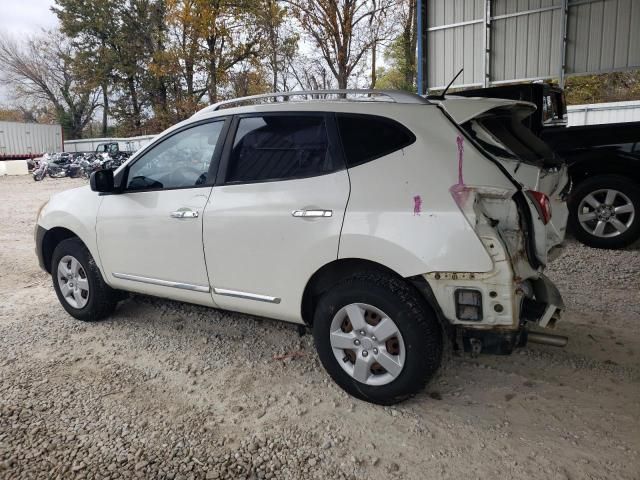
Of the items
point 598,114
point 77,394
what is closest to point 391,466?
point 77,394

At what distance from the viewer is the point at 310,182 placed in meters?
3.00

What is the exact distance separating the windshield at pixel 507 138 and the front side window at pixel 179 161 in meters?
1.75

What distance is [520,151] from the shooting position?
10.5ft

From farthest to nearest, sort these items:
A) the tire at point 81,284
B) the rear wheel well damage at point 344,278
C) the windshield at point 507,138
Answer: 1. the tire at point 81,284
2. the windshield at point 507,138
3. the rear wheel well damage at point 344,278

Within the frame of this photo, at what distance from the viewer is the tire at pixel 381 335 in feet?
8.84

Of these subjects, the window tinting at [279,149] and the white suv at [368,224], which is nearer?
the white suv at [368,224]

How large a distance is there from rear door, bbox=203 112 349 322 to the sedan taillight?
1033mm

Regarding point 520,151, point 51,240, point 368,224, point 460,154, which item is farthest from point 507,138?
point 51,240

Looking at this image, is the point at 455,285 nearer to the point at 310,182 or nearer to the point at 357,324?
the point at 357,324

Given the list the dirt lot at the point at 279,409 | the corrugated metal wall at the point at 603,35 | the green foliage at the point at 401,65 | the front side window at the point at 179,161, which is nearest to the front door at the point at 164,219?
the front side window at the point at 179,161

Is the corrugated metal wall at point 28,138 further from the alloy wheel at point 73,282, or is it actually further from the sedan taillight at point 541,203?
the sedan taillight at point 541,203

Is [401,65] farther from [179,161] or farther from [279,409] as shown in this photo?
[279,409]

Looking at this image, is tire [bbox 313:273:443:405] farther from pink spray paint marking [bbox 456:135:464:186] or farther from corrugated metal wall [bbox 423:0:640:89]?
corrugated metal wall [bbox 423:0:640:89]

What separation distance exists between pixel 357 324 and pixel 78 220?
2728 millimetres
